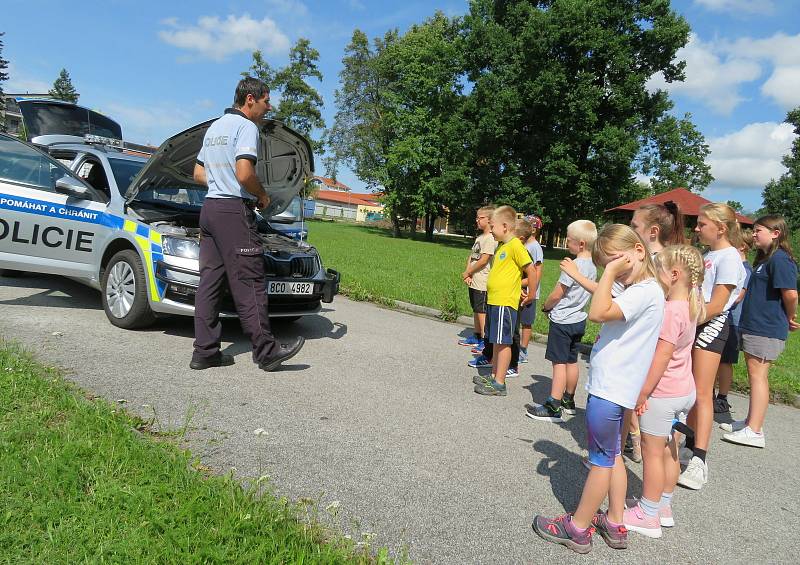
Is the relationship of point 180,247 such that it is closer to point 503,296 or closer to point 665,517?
point 503,296

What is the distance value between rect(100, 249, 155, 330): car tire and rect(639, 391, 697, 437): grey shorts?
4.64m

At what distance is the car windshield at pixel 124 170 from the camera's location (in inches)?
250

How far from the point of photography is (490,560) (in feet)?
8.07

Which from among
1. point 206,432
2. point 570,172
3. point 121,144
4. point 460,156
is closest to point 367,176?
point 460,156

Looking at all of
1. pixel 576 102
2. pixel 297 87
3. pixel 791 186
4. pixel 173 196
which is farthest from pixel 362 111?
pixel 173 196

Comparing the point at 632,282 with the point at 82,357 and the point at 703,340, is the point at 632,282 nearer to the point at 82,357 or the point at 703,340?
the point at 703,340

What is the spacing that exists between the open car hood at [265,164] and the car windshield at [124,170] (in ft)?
0.98

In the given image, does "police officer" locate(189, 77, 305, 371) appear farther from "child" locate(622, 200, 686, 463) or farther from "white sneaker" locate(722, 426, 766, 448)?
"white sneaker" locate(722, 426, 766, 448)

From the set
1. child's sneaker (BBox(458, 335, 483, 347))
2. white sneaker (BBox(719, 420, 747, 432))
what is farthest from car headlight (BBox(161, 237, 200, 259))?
white sneaker (BBox(719, 420, 747, 432))

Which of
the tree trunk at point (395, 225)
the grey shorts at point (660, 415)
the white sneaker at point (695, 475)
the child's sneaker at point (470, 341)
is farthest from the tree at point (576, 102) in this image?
the grey shorts at point (660, 415)

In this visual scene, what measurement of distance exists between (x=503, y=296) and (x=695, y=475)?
2004 millimetres

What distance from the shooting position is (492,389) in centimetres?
496

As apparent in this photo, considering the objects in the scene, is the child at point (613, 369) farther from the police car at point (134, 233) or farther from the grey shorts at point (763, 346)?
the police car at point (134, 233)

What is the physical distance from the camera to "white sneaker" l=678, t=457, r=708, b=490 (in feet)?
11.8
